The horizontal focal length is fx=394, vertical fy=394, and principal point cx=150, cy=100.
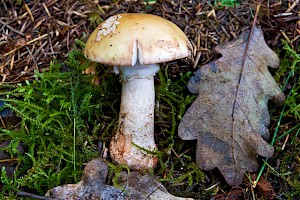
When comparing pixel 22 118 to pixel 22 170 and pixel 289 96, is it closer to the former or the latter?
pixel 22 170

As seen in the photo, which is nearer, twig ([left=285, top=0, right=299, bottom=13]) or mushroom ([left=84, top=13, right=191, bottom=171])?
mushroom ([left=84, top=13, right=191, bottom=171])

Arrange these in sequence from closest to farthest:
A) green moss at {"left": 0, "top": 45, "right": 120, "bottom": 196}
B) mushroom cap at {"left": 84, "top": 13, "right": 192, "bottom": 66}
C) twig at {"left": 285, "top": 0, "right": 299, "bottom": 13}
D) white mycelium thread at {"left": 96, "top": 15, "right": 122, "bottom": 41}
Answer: mushroom cap at {"left": 84, "top": 13, "right": 192, "bottom": 66} < white mycelium thread at {"left": 96, "top": 15, "right": 122, "bottom": 41} < green moss at {"left": 0, "top": 45, "right": 120, "bottom": 196} < twig at {"left": 285, "top": 0, "right": 299, "bottom": 13}

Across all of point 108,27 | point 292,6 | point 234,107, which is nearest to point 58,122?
point 108,27

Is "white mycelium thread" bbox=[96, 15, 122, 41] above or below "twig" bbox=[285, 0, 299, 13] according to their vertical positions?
below

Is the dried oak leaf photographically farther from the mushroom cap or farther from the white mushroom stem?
the mushroom cap

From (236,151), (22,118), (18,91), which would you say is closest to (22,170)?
(22,118)

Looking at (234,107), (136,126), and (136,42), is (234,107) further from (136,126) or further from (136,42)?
(136,42)

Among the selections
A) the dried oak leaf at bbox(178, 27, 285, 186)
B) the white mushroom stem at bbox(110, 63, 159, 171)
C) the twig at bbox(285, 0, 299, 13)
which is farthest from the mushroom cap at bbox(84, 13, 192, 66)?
the twig at bbox(285, 0, 299, 13)

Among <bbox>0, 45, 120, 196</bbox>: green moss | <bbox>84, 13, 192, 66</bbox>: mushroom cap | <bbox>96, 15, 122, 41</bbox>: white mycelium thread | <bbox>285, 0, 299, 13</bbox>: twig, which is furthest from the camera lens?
<bbox>285, 0, 299, 13</bbox>: twig
